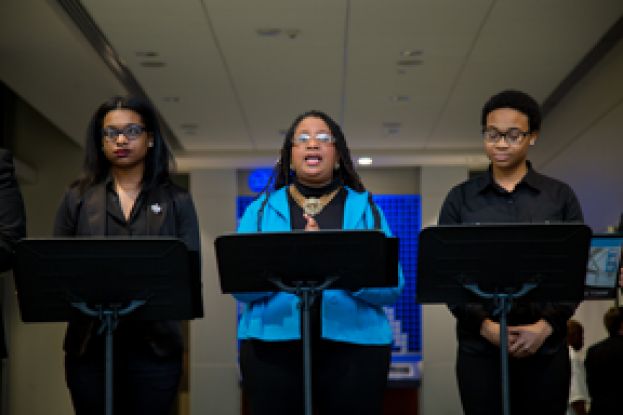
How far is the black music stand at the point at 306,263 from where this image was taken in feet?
8.15

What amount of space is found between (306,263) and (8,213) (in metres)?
0.99

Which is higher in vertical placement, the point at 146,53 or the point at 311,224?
the point at 146,53

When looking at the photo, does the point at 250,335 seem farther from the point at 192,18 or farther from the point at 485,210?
the point at 192,18

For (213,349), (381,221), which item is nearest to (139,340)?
(381,221)

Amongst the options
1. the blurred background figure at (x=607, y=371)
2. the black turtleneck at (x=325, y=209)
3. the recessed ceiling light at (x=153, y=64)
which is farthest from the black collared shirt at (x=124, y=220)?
the recessed ceiling light at (x=153, y=64)

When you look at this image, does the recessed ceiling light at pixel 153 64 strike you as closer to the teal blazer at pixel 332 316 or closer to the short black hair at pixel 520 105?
the short black hair at pixel 520 105

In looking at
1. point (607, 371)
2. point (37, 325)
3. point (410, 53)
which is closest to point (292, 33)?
point (410, 53)

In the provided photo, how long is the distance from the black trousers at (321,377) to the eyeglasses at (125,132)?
Answer: 32.9 inches

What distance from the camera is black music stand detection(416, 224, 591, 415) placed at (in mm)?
2557

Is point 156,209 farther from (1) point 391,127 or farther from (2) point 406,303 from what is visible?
(2) point 406,303

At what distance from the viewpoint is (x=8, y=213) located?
2.79 m

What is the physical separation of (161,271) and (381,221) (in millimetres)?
767

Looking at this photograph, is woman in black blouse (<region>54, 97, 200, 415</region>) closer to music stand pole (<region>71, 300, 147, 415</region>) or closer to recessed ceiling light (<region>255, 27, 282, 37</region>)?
music stand pole (<region>71, 300, 147, 415</region>)

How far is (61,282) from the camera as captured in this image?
2.57 m
